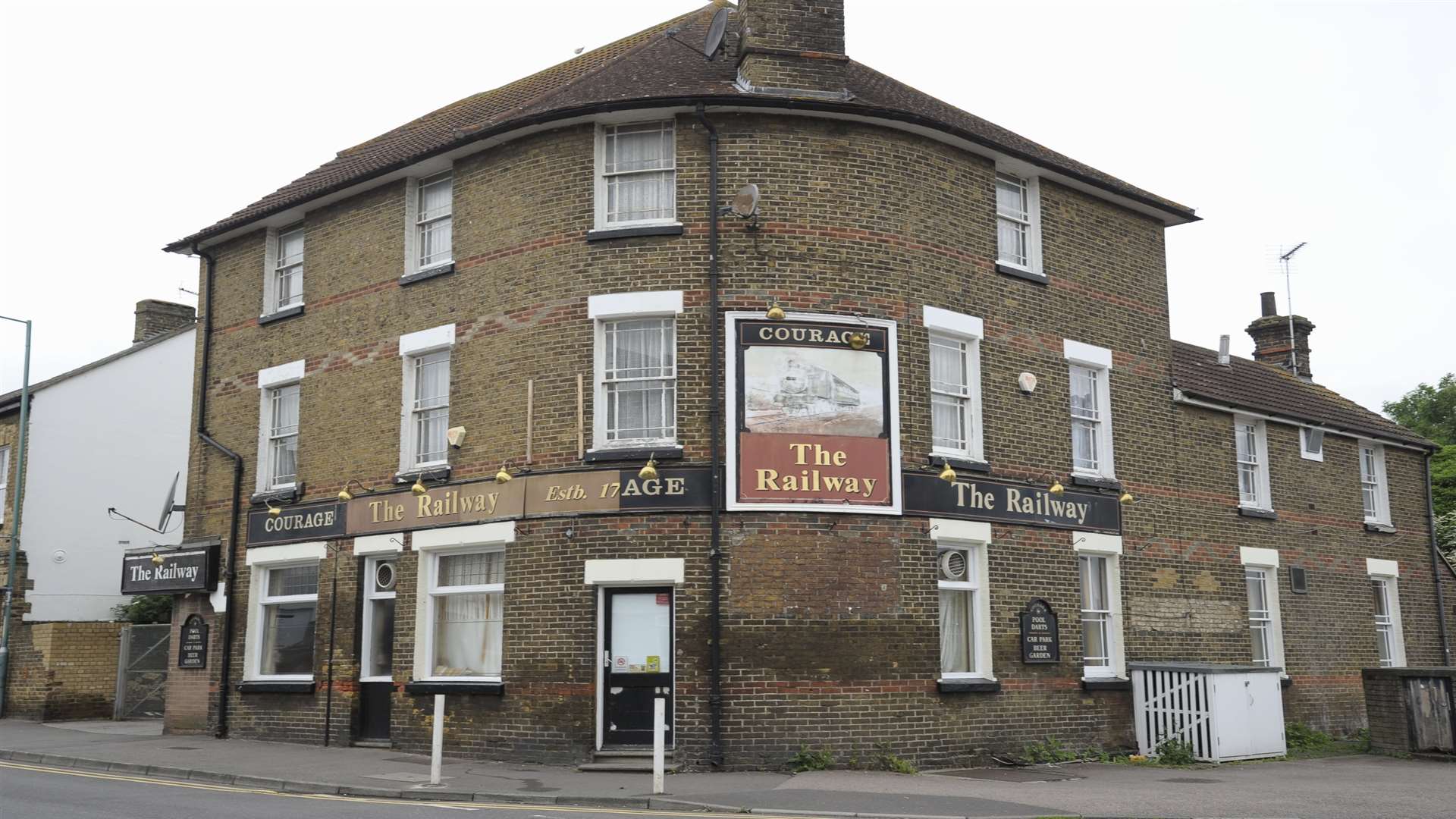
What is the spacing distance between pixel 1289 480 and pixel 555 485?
13.7 metres

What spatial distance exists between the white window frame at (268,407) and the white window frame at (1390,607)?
19229 millimetres

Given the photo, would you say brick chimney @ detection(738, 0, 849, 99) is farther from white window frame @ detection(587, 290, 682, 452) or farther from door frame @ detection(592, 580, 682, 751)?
door frame @ detection(592, 580, 682, 751)

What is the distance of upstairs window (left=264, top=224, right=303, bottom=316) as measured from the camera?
69.2 feet

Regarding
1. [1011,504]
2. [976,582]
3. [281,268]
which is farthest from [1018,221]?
[281,268]

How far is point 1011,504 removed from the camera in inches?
699

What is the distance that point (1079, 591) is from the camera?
1883 cm

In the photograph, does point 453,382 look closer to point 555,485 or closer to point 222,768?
point 555,485

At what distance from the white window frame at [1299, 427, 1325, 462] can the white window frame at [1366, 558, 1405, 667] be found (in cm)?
235

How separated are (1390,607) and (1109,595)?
905 centimetres

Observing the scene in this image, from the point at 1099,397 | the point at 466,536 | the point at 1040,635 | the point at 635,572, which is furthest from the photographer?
the point at 1099,397

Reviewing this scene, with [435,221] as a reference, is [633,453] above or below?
below

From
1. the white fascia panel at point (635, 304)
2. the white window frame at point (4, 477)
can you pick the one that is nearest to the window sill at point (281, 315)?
the white fascia panel at point (635, 304)

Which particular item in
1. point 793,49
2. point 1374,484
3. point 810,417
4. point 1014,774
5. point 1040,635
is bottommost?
point 1014,774

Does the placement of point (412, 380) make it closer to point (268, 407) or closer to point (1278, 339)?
point (268, 407)
